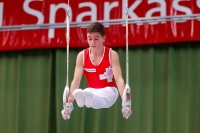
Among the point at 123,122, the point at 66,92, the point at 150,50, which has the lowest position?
the point at 123,122

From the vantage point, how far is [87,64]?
3.65 m

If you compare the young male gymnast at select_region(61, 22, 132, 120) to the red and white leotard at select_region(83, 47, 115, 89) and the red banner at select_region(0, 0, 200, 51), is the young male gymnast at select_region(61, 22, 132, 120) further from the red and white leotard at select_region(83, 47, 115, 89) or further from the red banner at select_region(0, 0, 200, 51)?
the red banner at select_region(0, 0, 200, 51)

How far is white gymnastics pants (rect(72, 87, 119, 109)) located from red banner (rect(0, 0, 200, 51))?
5.61 ft

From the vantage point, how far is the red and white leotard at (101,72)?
11.8 ft

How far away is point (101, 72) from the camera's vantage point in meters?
3.58

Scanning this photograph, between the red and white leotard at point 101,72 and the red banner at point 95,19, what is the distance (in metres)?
1.55

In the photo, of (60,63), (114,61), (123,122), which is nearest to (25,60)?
(60,63)

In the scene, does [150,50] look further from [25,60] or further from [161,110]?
[25,60]

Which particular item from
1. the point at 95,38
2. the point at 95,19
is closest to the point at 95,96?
the point at 95,38

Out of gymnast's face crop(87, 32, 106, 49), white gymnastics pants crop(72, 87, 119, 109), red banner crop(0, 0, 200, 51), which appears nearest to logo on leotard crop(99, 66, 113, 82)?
white gymnastics pants crop(72, 87, 119, 109)

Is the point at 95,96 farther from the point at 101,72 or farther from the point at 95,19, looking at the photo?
the point at 95,19

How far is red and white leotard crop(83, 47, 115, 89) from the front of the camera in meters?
3.58

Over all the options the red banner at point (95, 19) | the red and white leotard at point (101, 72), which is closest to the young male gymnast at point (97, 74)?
the red and white leotard at point (101, 72)

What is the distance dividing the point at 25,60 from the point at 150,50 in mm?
1754
